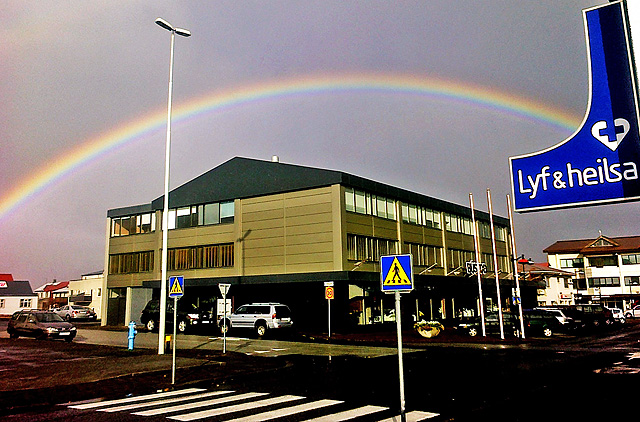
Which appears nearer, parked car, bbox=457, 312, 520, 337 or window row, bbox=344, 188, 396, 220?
parked car, bbox=457, 312, 520, 337

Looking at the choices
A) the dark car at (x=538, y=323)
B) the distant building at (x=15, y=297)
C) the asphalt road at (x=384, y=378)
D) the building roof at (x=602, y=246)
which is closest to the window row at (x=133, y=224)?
the asphalt road at (x=384, y=378)

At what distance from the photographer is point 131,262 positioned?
49.5m

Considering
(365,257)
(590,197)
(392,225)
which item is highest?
(392,225)

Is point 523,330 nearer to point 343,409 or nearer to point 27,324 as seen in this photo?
point 343,409

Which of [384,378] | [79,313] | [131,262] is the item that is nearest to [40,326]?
[131,262]

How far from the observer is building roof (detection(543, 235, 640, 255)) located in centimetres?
8425

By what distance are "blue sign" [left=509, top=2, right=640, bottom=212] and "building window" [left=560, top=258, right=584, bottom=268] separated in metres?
95.0

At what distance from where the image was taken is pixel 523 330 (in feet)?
101

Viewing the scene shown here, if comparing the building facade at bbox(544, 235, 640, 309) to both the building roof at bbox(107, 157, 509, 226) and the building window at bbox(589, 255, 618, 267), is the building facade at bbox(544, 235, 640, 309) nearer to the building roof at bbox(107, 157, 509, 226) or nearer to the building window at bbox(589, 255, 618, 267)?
the building window at bbox(589, 255, 618, 267)

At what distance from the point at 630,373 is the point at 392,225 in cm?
2721

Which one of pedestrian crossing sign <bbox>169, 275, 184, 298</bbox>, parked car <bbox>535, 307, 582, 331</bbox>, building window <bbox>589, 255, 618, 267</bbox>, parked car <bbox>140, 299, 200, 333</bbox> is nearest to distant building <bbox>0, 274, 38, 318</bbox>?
parked car <bbox>140, 299, 200, 333</bbox>

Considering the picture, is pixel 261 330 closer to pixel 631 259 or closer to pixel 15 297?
pixel 631 259

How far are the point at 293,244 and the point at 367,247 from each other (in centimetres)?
538

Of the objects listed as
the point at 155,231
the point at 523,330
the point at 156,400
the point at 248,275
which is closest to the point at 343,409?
the point at 156,400
